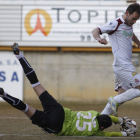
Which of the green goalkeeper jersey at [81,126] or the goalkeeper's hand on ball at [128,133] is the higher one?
the green goalkeeper jersey at [81,126]

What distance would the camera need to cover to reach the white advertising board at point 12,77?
43.7 feet

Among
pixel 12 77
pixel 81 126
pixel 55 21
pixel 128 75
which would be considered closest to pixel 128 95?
pixel 128 75

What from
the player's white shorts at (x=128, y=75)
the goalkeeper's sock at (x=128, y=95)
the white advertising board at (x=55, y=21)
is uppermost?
the white advertising board at (x=55, y=21)

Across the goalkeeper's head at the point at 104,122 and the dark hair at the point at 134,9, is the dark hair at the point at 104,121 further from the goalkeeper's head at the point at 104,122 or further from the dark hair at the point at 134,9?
the dark hair at the point at 134,9

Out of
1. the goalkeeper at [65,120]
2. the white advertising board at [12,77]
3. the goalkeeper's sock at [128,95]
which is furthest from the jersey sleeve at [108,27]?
the white advertising board at [12,77]

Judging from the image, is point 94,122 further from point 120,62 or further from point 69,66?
point 69,66

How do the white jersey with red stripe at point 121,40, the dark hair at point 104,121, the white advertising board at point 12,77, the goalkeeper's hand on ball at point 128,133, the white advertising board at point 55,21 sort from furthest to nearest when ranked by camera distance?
the white advertising board at point 12,77 → the white advertising board at point 55,21 → the white jersey with red stripe at point 121,40 → the goalkeeper's hand on ball at point 128,133 → the dark hair at point 104,121

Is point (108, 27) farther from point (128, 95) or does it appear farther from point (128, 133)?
point (128, 133)

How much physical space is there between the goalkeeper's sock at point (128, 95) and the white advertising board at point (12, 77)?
9.45 m

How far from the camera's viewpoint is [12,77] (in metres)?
13.4

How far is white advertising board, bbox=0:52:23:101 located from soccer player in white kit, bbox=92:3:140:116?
9.21 m

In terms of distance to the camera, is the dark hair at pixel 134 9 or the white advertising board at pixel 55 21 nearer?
the dark hair at pixel 134 9

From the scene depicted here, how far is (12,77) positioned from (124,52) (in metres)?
9.58

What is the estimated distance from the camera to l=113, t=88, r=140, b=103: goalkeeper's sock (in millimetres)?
4383
